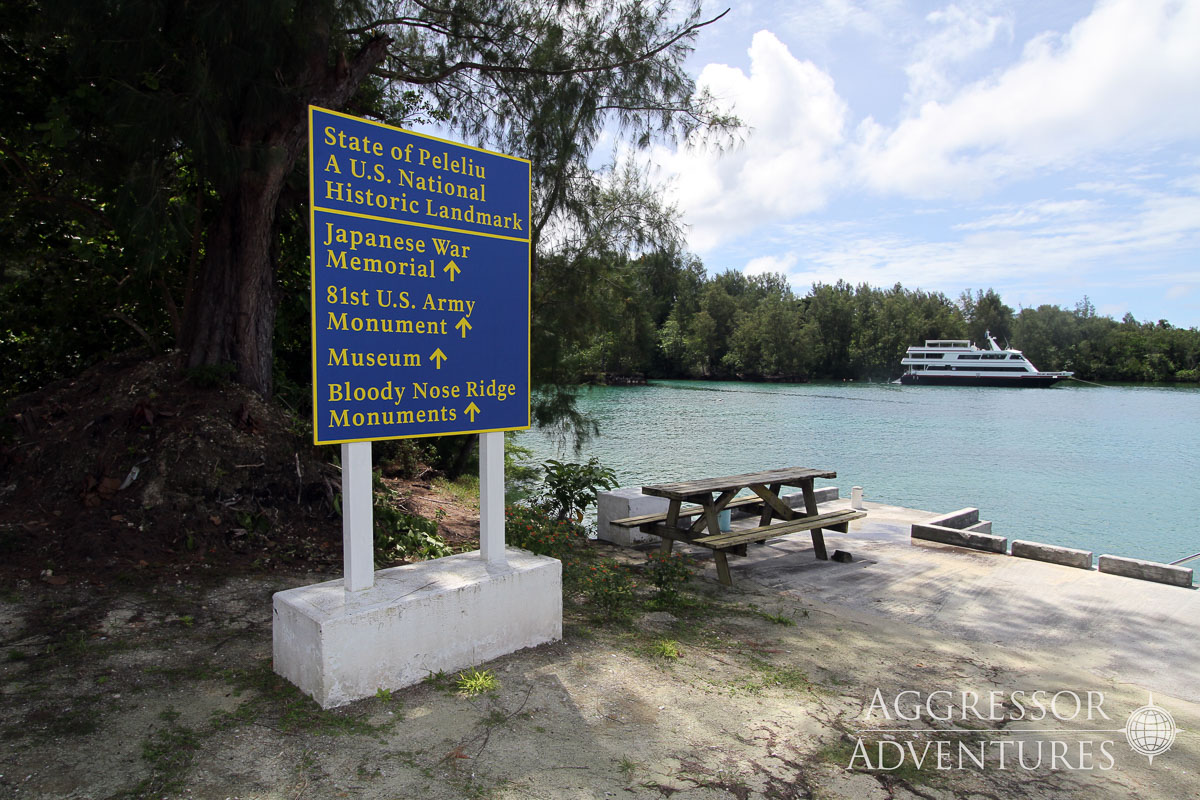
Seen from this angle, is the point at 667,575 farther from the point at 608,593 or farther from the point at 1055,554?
the point at 1055,554

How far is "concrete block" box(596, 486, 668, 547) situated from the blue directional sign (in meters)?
3.30

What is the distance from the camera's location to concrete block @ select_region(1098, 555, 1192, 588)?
6082 millimetres

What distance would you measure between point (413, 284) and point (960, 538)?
6338mm

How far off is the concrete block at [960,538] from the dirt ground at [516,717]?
301 cm

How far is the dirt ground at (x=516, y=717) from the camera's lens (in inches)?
103

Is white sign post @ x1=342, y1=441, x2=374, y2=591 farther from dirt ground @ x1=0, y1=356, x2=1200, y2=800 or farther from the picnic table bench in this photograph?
the picnic table bench

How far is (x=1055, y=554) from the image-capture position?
22.3 feet

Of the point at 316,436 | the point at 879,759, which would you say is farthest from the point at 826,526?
the point at 316,436

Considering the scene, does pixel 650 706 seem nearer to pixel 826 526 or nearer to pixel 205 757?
pixel 205 757

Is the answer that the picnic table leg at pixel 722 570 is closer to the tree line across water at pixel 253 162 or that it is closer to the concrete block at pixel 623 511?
the concrete block at pixel 623 511

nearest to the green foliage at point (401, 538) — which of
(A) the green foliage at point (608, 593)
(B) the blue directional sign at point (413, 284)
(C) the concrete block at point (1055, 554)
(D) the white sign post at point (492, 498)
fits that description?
(A) the green foliage at point (608, 593)

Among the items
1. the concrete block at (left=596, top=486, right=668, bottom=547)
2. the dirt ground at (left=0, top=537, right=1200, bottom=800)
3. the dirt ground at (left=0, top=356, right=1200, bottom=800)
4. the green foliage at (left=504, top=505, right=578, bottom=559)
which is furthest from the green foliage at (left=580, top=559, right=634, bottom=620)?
the concrete block at (left=596, top=486, right=668, bottom=547)

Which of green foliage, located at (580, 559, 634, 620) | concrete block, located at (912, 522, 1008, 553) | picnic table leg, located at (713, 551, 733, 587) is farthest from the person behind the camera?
concrete block, located at (912, 522, 1008, 553)

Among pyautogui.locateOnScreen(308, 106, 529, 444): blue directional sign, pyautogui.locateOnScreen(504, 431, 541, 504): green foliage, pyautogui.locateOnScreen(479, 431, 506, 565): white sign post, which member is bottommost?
pyautogui.locateOnScreen(504, 431, 541, 504): green foliage
